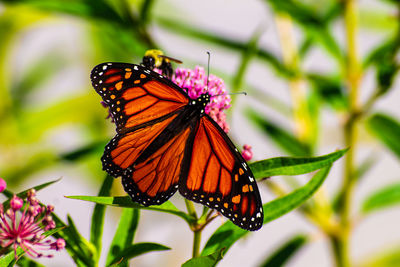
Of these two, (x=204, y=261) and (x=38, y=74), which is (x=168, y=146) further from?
(x=38, y=74)

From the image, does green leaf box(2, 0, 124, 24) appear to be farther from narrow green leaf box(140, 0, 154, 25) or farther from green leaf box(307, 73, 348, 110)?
green leaf box(307, 73, 348, 110)

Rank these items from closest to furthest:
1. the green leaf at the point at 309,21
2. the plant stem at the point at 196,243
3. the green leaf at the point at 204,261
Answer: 1. the green leaf at the point at 204,261
2. the plant stem at the point at 196,243
3. the green leaf at the point at 309,21

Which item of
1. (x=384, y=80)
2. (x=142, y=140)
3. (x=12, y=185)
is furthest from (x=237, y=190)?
(x=12, y=185)

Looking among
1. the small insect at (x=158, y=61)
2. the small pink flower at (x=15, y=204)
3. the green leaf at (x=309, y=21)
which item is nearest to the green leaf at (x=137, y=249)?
the small pink flower at (x=15, y=204)

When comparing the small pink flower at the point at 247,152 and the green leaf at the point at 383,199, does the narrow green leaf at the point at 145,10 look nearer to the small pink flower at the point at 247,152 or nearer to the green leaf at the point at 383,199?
the small pink flower at the point at 247,152

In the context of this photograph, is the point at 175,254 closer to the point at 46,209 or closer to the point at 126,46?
the point at 126,46

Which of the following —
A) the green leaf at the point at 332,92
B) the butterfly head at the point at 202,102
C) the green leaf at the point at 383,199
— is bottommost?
the butterfly head at the point at 202,102

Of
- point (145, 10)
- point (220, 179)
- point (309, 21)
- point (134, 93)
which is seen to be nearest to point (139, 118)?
point (134, 93)

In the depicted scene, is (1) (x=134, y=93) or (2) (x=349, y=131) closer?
(1) (x=134, y=93)

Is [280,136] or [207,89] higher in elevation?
[280,136]
